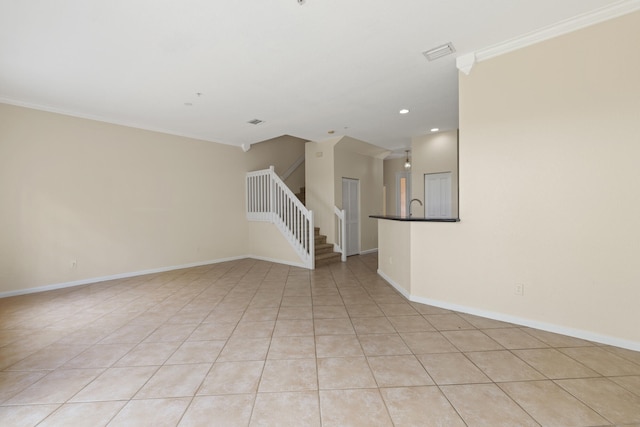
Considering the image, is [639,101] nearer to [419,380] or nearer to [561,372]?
[561,372]

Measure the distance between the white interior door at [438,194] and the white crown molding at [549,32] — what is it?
3.31m

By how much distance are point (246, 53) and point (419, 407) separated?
3432 mm

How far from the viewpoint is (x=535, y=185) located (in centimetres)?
264

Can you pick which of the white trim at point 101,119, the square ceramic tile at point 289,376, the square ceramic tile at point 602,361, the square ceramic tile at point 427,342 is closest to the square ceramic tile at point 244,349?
the square ceramic tile at point 289,376

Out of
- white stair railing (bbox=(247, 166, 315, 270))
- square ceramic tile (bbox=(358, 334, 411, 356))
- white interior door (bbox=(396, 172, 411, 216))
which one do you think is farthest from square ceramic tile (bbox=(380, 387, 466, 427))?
white interior door (bbox=(396, 172, 411, 216))

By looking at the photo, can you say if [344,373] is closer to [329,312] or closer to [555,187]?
[329,312]

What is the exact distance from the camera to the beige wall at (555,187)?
2.28m

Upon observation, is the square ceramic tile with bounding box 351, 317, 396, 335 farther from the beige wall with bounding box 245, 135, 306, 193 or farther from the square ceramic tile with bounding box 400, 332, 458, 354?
the beige wall with bounding box 245, 135, 306, 193

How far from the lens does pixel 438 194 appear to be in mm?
6043

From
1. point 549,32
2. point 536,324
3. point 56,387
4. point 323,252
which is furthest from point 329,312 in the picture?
point 549,32

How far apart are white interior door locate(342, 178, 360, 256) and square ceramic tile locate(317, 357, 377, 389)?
461cm

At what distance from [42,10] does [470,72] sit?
4.07 m

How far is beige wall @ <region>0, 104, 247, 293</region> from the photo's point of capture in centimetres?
387

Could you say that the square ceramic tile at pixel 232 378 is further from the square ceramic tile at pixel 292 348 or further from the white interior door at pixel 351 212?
the white interior door at pixel 351 212
